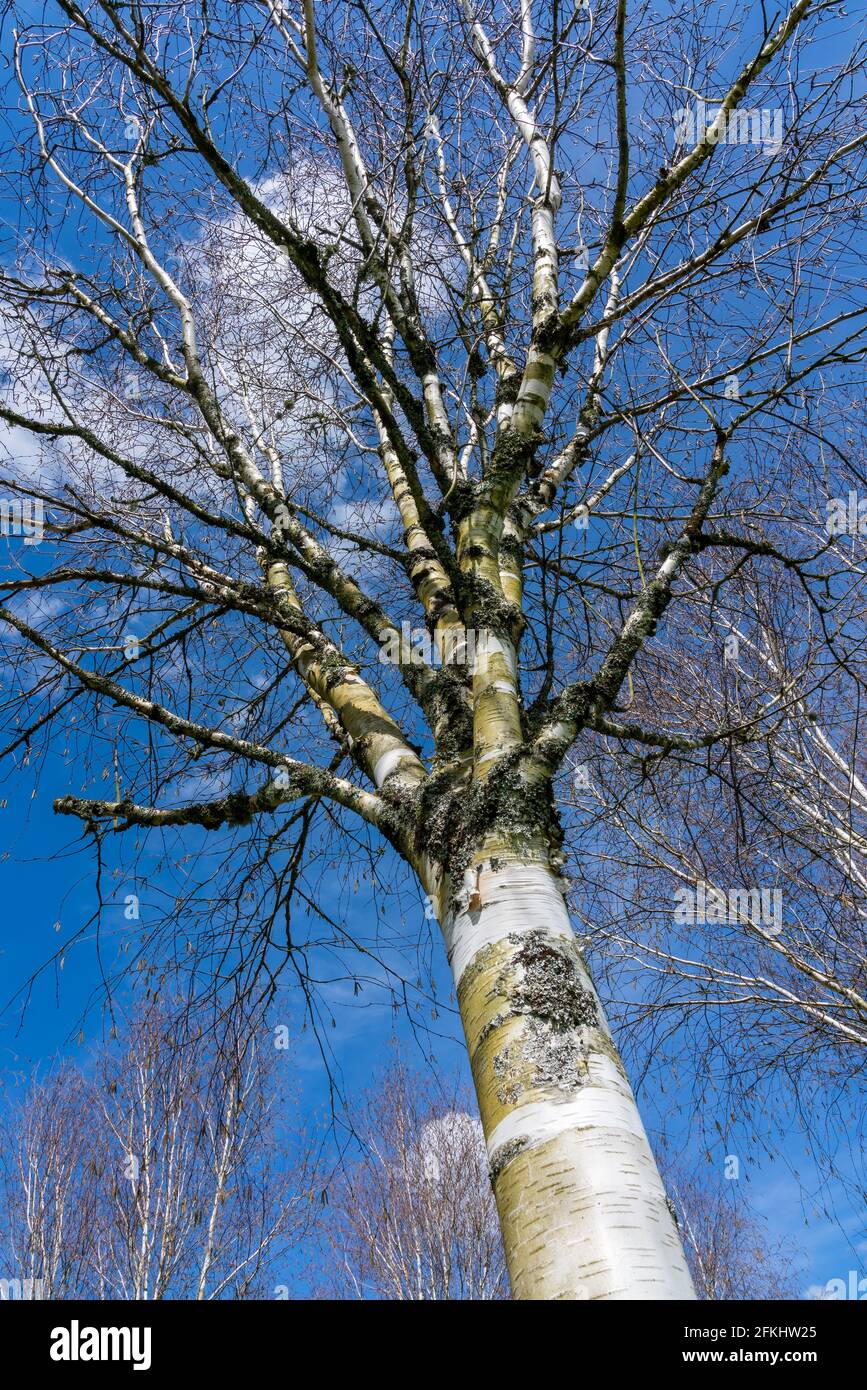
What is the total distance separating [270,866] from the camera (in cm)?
329

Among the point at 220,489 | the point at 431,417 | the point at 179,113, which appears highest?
the point at 220,489

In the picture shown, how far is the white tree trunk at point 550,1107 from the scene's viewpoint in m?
1.20

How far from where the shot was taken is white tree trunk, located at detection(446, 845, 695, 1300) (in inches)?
47.4

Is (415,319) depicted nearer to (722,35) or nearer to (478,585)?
(478,585)

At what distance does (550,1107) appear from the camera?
54.2 inches

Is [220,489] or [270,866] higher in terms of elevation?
[220,489]

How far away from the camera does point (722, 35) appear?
3.24 metres

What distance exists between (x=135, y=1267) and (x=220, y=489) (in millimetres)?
7266

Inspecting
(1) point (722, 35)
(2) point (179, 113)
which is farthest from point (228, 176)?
(1) point (722, 35)

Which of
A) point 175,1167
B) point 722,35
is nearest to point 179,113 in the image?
point 722,35

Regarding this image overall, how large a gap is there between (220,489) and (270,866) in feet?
7.02
